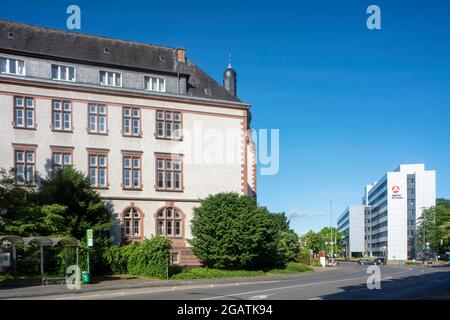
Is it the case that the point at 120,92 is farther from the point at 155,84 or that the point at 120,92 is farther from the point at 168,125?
the point at 168,125

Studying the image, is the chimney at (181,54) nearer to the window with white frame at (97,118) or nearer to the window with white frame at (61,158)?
the window with white frame at (97,118)

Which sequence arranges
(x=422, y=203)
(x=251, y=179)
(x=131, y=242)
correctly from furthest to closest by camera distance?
1. (x=422, y=203)
2. (x=251, y=179)
3. (x=131, y=242)

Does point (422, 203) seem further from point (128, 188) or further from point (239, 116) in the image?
point (128, 188)

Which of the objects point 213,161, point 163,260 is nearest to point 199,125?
point 213,161

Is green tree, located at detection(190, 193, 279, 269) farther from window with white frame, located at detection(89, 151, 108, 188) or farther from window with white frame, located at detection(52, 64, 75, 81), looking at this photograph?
window with white frame, located at detection(52, 64, 75, 81)

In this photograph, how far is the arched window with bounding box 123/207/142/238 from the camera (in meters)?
43.7

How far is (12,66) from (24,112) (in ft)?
12.3

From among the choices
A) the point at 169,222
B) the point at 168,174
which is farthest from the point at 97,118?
the point at 169,222

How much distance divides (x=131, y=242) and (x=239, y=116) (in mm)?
15431

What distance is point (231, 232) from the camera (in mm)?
40500

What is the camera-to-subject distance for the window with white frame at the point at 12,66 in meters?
40.2

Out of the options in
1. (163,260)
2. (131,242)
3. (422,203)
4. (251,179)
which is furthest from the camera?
(422,203)

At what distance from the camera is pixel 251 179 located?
173 feet

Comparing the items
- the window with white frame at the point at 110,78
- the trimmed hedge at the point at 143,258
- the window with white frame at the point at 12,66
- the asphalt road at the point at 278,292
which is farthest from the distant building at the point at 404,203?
the window with white frame at the point at 12,66
